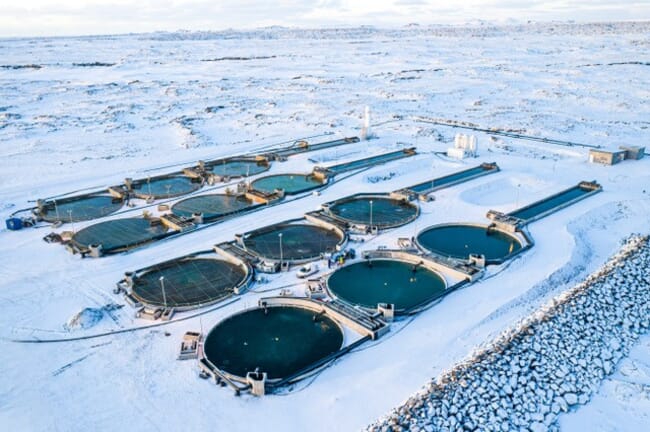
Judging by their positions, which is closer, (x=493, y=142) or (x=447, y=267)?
(x=447, y=267)

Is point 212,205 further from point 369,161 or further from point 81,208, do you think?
point 369,161

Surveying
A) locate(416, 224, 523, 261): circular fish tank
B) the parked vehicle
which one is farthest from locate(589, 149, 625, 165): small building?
the parked vehicle

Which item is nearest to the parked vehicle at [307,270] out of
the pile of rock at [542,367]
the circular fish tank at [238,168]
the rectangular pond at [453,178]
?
the pile of rock at [542,367]

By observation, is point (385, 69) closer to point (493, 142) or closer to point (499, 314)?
point (493, 142)

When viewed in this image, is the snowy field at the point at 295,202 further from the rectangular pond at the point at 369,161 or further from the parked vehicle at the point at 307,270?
the rectangular pond at the point at 369,161

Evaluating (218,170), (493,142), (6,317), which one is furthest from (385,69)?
(6,317)

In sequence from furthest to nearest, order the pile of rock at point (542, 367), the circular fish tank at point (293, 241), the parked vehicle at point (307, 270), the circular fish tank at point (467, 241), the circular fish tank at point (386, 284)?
1. the circular fish tank at point (467, 241)
2. the circular fish tank at point (293, 241)
3. the parked vehicle at point (307, 270)
4. the circular fish tank at point (386, 284)
5. the pile of rock at point (542, 367)

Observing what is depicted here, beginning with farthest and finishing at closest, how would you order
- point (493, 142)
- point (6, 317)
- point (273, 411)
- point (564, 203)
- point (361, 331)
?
point (493, 142)
point (564, 203)
point (6, 317)
point (361, 331)
point (273, 411)
